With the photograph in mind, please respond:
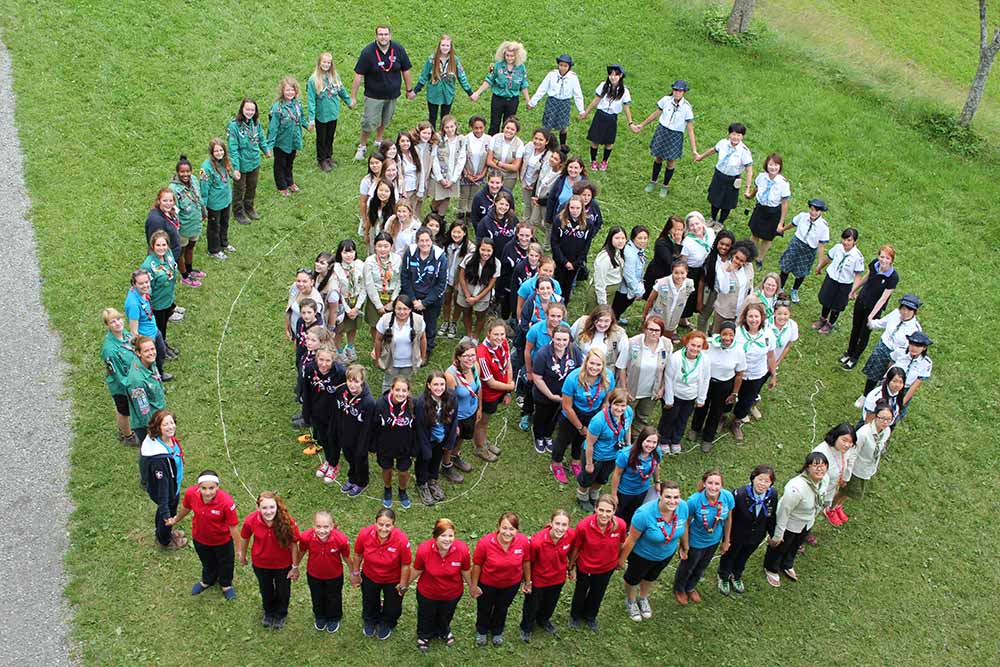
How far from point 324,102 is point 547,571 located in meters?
9.15

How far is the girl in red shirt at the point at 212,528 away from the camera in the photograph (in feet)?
30.5

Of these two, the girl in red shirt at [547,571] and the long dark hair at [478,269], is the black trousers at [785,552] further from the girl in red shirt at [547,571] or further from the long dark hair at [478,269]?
the long dark hair at [478,269]

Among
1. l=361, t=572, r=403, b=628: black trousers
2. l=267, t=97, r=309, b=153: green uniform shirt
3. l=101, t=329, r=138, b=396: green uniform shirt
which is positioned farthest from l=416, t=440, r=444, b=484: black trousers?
l=267, t=97, r=309, b=153: green uniform shirt

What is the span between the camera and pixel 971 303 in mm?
15805

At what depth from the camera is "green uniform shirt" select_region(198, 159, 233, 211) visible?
44.5 feet

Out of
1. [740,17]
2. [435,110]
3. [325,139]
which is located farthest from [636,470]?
[740,17]

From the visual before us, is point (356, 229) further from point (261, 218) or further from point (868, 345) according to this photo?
point (868, 345)

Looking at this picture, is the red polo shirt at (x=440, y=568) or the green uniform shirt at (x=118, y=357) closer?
the red polo shirt at (x=440, y=568)

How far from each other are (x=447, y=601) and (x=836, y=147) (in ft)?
42.9

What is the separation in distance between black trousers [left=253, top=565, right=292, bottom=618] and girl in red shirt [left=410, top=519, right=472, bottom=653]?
1.28 meters

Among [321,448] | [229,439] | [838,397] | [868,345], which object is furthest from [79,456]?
[868,345]

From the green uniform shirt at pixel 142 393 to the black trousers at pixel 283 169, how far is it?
550 centimetres

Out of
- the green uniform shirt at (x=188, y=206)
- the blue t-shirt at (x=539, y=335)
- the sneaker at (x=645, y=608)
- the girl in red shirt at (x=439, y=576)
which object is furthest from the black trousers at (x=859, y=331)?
the green uniform shirt at (x=188, y=206)

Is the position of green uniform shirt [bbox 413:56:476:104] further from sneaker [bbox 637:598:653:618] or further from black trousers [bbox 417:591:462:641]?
black trousers [bbox 417:591:462:641]
